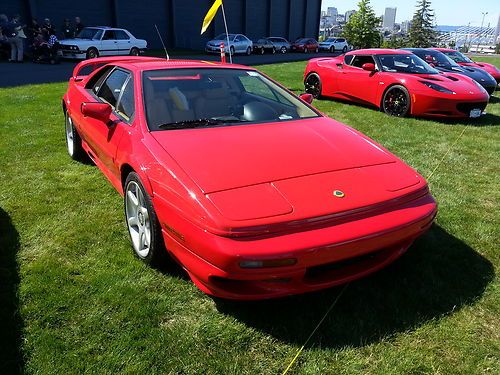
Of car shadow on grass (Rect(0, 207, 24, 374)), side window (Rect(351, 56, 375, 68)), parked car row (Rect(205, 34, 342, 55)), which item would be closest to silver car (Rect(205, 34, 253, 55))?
parked car row (Rect(205, 34, 342, 55))

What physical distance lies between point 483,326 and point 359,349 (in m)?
0.76

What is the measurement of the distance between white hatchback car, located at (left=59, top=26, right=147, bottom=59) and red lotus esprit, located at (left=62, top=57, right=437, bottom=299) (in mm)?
14360

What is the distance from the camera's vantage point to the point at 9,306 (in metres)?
2.46

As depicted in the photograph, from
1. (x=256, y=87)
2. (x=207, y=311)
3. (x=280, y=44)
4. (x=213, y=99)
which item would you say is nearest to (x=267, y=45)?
(x=280, y=44)

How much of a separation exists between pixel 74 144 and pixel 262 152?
2.90 meters

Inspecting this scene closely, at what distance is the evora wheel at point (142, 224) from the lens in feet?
8.59

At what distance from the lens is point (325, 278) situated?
2328 millimetres

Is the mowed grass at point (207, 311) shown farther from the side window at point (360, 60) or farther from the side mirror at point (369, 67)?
the side window at point (360, 60)

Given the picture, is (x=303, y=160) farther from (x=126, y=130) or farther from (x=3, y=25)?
(x=3, y=25)

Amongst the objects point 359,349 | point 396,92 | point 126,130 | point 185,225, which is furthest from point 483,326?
point 396,92

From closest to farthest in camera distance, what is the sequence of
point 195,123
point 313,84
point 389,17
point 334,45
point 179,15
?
point 195,123
point 313,84
point 179,15
point 334,45
point 389,17

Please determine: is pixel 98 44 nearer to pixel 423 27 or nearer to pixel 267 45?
pixel 267 45

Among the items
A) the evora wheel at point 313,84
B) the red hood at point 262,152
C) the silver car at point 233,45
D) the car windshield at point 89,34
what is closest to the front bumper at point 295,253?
the red hood at point 262,152

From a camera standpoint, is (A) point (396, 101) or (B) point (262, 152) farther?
(A) point (396, 101)
